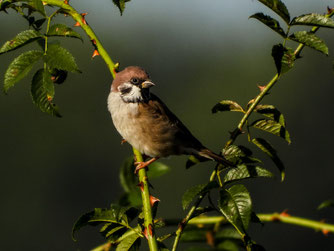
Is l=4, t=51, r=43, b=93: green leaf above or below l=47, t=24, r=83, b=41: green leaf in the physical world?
below

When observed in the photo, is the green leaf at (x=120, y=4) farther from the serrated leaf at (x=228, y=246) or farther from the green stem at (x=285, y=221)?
the serrated leaf at (x=228, y=246)

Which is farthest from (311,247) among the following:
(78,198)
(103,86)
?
(103,86)

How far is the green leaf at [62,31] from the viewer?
2.45 m

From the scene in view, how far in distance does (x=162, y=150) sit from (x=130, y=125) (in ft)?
1.32

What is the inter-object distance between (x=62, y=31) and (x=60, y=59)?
121 mm

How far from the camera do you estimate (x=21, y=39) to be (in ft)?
8.36

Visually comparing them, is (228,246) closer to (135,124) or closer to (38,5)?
(38,5)

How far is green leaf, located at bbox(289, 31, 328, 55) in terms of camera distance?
216cm

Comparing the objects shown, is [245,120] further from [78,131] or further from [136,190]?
[78,131]

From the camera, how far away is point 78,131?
59.1 m

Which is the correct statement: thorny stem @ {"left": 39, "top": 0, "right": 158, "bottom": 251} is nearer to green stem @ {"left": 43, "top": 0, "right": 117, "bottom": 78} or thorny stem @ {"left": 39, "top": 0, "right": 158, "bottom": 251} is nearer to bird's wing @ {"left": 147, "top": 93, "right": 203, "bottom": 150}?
green stem @ {"left": 43, "top": 0, "right": 117, "bottom": 78}

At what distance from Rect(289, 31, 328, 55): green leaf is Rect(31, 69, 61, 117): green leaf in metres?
1.03

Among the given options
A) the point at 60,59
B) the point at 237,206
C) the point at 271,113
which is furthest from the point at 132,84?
the point at 237,206

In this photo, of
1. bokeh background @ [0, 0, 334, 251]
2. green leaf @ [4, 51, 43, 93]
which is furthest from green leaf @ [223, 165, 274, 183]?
bokeh background @ [0, 0, 334, 251]
